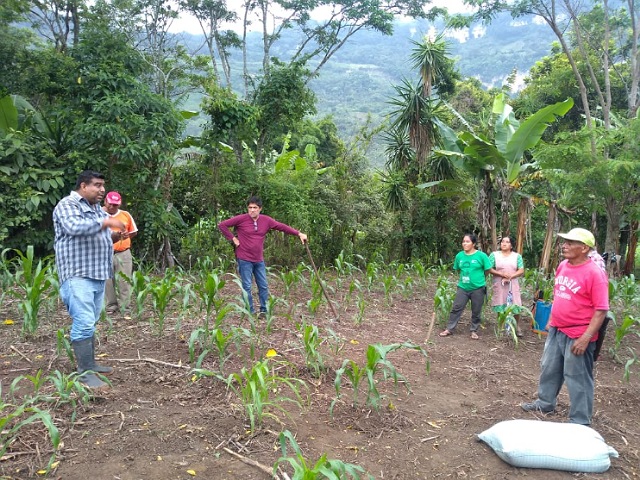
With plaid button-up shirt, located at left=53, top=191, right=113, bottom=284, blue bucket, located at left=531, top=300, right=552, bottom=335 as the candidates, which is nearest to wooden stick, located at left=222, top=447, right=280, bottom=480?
plaid button-up shirt, located at left=53, top=191, right=113, bottom=284

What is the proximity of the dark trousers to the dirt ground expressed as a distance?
2.16 ft

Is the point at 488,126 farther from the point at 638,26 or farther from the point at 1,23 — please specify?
the point at 1,23

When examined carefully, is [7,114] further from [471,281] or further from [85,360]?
[471,281]

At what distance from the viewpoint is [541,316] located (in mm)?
6660

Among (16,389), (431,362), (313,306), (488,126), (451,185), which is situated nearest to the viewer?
(16,389)

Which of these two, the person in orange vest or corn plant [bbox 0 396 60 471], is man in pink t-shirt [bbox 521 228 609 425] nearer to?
corn plant [bbox 0 396 60 471]

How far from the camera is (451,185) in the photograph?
38.6ft

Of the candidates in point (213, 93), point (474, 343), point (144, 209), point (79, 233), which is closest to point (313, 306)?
point (474, 343)

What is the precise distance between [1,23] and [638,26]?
15.1m

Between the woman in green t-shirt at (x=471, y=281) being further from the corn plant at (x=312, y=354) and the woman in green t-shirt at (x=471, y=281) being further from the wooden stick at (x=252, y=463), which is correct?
the wooden stick at (x=252, y=463)

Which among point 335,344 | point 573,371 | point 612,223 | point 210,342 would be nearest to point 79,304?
point 210,342

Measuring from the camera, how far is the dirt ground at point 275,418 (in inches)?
124

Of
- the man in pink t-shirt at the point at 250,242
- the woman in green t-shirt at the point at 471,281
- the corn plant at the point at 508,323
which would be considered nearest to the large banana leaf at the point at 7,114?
the man in pink t-shirt at the point at 250,242

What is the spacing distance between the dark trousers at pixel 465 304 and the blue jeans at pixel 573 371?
2368 mm
